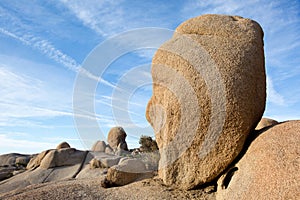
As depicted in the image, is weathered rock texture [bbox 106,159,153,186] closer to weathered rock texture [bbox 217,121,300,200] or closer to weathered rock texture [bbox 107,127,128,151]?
weathered rock texture [bbox 217,121,300,200]

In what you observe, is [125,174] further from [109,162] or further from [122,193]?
[109,162]

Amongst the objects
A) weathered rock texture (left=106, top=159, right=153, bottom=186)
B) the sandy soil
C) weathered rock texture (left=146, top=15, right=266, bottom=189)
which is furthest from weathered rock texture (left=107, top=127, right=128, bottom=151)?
weathered rock texture (left=146, top=15, right=266, bottom=189)

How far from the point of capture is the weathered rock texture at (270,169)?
15.9 ft

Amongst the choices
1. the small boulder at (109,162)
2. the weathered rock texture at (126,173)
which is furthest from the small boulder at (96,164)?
the weathered rock texture at (126,173)

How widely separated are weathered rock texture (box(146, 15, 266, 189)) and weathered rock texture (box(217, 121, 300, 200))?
0.42m

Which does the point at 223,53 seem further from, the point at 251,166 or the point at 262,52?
the point at 251,166

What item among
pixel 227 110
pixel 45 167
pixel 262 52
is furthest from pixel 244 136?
pixel 45 167

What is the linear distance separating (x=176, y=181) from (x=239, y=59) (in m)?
2.92

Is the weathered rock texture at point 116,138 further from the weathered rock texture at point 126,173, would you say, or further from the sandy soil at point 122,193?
the sandy soil at point 122,193

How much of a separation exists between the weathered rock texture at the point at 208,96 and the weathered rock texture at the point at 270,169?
1.37ft

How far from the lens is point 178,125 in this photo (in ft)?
21.8

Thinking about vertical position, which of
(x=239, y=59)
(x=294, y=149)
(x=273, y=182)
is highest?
(x=239, y=59)

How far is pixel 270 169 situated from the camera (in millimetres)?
5105

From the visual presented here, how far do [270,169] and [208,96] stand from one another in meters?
1.87
